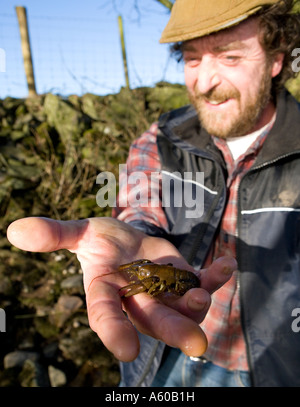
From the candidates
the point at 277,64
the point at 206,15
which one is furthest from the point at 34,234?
the point at 277,64

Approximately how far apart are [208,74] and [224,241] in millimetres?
1781

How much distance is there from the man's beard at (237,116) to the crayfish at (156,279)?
2015 mm

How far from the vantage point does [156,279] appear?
76.9 inches

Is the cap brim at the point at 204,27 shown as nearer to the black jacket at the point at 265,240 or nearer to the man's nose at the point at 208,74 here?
the man's nose at the point at 208,74

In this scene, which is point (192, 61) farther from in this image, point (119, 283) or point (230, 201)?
point (119, 283)

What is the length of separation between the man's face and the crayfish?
6.68ft

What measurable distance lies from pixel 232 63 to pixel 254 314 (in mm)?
2526

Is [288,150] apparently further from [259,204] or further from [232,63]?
[232,63]

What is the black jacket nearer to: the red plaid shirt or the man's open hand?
the red plaid shirt

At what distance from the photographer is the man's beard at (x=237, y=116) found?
3.61m

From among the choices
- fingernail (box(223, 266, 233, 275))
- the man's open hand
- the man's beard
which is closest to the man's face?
the man's beard

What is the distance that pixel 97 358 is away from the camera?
430 centimetres

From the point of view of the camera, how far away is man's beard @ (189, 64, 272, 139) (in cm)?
361

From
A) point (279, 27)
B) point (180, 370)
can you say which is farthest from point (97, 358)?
point (279, 27)
